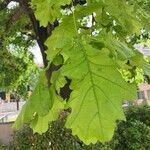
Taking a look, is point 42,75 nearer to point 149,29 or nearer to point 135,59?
point 135,59

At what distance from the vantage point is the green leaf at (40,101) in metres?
1.15

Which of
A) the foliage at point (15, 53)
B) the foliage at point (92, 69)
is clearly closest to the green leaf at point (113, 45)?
the foliage at point (92, 69)

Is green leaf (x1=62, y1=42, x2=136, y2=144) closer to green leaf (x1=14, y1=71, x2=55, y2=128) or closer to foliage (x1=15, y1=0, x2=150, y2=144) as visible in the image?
foliage (x1=15, y1=0, x2=150, y2=144)

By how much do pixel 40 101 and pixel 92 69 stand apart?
204 mm

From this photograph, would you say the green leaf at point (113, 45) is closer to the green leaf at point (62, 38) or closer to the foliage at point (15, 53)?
the green leaf at point (62, 38)

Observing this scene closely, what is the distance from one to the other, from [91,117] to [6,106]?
5443 cm

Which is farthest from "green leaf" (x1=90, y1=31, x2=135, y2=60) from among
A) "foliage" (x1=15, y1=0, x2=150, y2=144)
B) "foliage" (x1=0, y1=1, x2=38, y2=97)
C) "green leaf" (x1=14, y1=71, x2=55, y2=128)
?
"foliage" (x1=0, y1=1, x2=38, y2=97)

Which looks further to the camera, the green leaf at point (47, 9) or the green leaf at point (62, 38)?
the green leaf at point (47, 9)

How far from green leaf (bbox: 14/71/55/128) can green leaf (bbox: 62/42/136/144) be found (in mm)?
100

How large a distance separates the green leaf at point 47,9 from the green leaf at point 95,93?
0.33m

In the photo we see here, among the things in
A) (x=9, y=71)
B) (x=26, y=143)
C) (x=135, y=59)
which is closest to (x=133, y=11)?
(x=135, y=59)

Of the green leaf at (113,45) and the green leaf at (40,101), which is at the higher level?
the green leaf at (113,45)

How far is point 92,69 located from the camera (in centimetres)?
102

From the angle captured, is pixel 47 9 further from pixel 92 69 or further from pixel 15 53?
pixel 15 53
